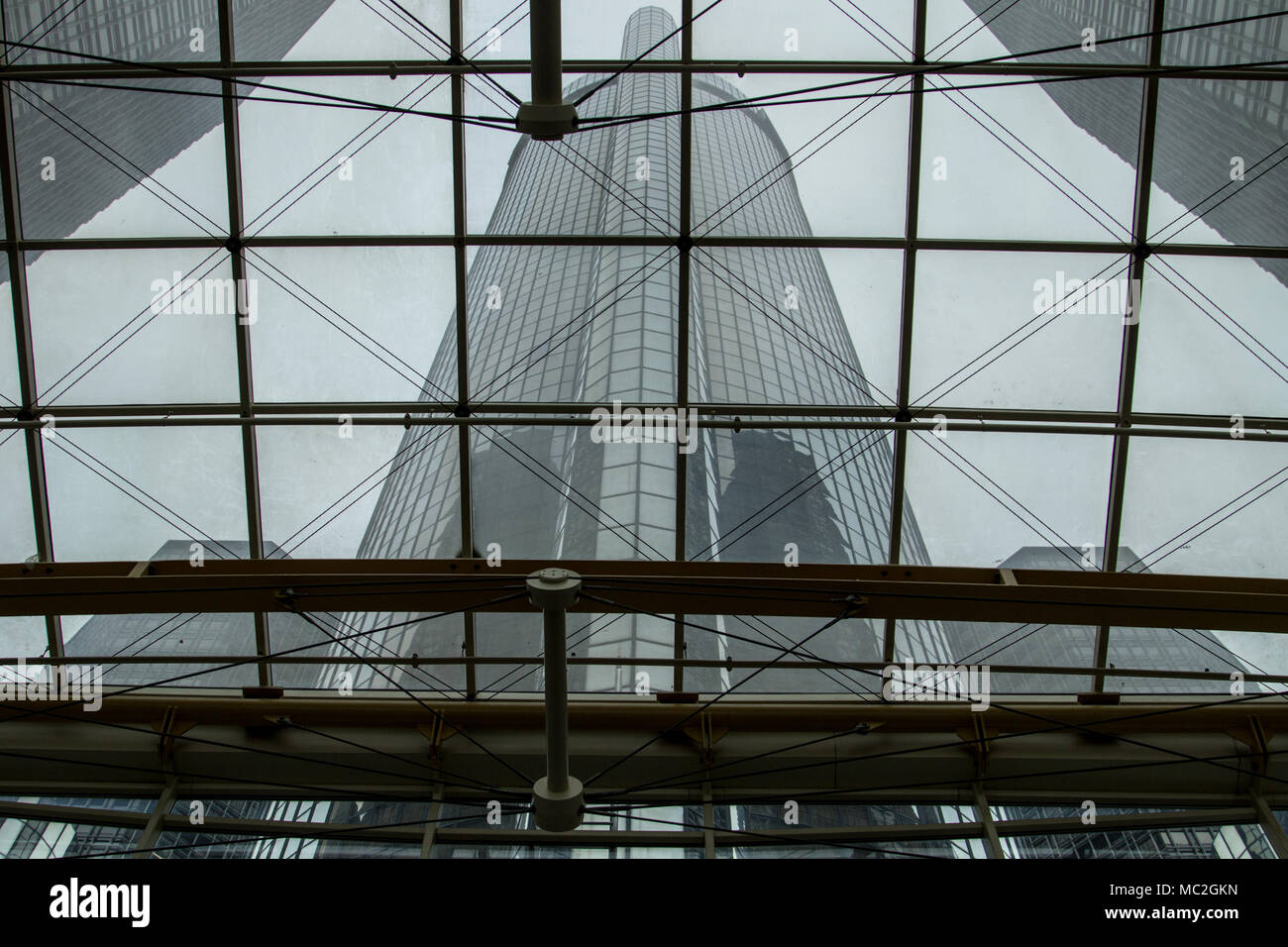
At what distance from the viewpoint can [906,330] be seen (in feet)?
50.5

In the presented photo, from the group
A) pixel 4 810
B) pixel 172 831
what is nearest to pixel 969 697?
pixel 172 831

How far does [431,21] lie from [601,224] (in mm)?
3652

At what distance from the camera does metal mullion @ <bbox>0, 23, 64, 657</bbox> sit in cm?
1477

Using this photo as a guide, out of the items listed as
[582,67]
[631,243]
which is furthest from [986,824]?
[582,67]

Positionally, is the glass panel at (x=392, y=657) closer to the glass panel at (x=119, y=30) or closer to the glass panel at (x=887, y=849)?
the glass panel at (x=887, y=849)

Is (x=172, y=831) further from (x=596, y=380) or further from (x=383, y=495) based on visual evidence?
(x=596, y=380)

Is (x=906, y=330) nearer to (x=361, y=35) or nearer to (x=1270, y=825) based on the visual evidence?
(x=1270, y=825)

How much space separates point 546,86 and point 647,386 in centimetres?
675

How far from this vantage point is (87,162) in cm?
1527

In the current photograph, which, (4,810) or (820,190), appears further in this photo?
(820,190)

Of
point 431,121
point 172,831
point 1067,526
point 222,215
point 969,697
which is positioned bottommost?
point 172,831

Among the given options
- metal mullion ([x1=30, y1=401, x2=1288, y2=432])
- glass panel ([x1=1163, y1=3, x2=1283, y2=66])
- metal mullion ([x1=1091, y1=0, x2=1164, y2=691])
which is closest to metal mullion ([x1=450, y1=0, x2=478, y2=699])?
metal mullion ([x1=30, y1=401, x2=1288, y2=432])

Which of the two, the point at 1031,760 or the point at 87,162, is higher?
the point at 87,162

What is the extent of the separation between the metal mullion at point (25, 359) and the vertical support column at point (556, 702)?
9414mm
